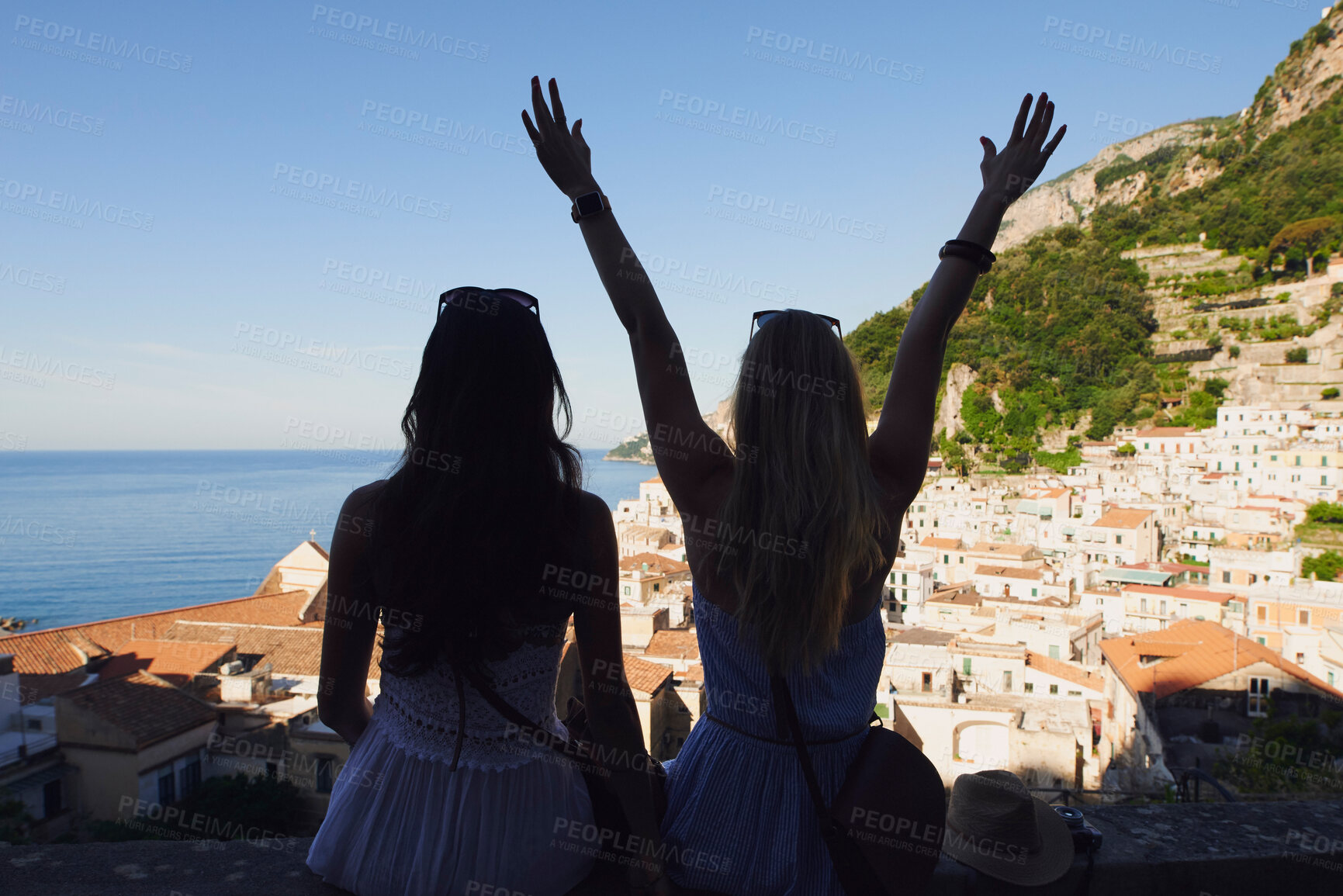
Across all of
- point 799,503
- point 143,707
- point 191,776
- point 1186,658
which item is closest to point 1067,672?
point 1186,658

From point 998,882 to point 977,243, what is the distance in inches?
49.9

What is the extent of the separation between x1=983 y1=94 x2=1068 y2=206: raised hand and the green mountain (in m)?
49.5

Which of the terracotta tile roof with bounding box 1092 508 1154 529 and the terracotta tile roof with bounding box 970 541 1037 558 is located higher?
the terracotta tile roof with bounding box 1092 508 1154 529

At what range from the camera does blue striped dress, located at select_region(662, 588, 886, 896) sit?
4.32 ft

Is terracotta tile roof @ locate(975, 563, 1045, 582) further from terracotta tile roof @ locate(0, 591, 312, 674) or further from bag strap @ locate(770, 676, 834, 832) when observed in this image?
bag strap @ locate(770, 676, 834, 832)

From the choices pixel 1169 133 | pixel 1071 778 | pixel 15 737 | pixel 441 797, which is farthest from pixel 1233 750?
pixel 1169 133

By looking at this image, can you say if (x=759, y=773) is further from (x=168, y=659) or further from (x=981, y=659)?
(x=981, y=659)

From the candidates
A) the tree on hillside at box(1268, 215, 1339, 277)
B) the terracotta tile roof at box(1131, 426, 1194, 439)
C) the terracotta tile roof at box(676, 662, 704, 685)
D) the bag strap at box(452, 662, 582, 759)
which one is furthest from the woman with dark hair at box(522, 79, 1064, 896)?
the tree on hillside at box(1268, 215, 1339, 277)

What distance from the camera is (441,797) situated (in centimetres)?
136

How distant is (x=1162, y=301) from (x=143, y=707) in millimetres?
68803

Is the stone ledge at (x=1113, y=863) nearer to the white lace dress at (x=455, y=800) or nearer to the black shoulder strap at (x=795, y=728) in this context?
the white lace dress at (x=455, y=800)

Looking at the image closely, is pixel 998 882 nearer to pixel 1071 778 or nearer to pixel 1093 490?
pixel 1071 778

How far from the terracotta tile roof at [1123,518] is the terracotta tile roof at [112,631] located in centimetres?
3235

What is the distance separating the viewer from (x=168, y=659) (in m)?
16.6
